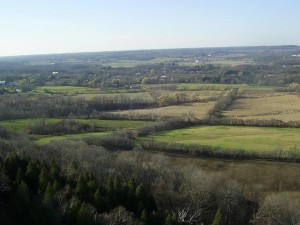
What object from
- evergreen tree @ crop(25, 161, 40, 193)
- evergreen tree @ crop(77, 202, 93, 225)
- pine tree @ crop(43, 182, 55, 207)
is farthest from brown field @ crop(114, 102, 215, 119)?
evergreen tree @ crop(77, 202, 93, 225)

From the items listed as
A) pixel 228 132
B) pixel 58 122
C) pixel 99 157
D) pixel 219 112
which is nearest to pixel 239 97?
pixel 219 112

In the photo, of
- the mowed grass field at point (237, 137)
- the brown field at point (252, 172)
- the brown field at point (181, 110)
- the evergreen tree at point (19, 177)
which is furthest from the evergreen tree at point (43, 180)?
the brown field at point (181, 110)

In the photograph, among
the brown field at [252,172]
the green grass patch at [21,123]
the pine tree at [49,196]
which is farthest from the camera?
the green grass patch at [21,123]

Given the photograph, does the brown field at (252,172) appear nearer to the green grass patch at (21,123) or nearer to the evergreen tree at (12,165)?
the evergreen tree at (12,165)

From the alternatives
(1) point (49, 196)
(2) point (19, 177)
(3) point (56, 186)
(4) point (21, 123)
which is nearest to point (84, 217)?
(1) point (49, 196)

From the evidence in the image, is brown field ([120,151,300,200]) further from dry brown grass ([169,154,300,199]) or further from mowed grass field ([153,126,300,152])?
mowed grass field ([153,126,300,152])

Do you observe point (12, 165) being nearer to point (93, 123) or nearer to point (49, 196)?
point (49, 196)

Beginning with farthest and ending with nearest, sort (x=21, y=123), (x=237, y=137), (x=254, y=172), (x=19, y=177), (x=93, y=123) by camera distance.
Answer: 1. (x=93, y=123)
2. (x=21, y=123)
3. (x=237, y=137)
4. (x=254, y=172)
5. (x=19, y=177)

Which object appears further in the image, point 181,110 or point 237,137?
point 181,110
